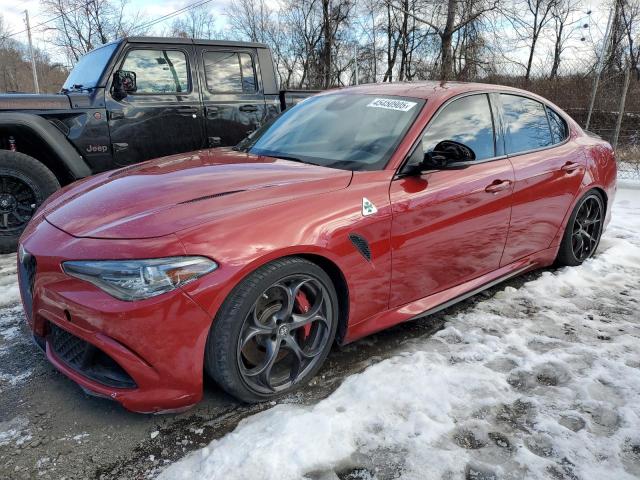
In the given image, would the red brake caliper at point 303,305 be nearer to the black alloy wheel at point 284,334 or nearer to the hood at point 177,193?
the black alloy wheel at point 284,334

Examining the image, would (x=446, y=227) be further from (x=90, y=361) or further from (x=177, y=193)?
(x=90, y=361)

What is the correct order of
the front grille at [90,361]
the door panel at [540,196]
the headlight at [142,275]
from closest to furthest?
the headlight at [142,275], the front grille at [90,361], the door panel at [540,196]

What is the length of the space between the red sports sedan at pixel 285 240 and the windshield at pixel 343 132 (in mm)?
14

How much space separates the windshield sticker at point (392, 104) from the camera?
10.1ft

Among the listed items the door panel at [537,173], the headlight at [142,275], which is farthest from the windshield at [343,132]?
the headlight at [142,275]

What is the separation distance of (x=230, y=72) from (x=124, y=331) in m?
4.62

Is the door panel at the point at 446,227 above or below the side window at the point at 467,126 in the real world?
below

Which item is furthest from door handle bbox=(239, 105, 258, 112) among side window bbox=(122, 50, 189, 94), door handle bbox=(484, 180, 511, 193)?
door handle bbox=(484, 180, 511, 193)

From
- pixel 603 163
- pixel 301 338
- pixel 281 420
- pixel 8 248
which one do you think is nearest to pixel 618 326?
pixel 603 163

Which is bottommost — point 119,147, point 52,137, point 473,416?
point 473,416

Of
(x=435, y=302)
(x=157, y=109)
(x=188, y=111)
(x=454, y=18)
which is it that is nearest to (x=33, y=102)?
(x=157, y=109)

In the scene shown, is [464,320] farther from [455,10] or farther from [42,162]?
[455,10]

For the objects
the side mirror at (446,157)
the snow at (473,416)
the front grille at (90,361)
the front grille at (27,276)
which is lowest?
the snow at (473,416)

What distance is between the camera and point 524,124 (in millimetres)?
3766
